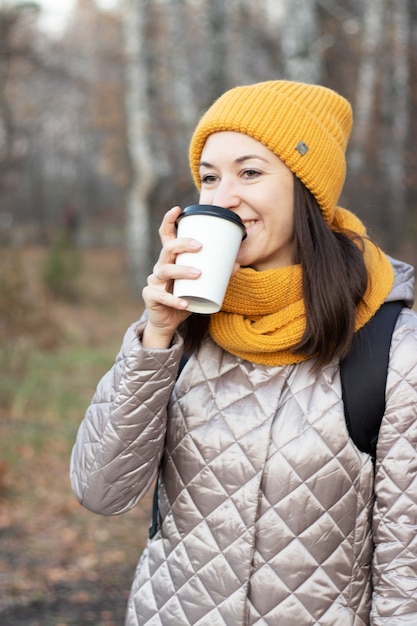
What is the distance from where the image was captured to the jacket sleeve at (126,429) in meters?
1.73

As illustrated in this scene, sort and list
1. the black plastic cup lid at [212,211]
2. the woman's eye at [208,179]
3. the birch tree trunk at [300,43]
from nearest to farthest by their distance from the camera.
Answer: the black plastic cup lid at [212,211] < the woman's eye at [208,179] < the birch tree trunk at [300,43]

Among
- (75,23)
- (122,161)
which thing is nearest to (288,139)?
(122,161)

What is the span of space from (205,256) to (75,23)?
1923 inches

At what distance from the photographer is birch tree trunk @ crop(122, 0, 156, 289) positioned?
40.6 ft

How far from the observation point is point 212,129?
1.85m

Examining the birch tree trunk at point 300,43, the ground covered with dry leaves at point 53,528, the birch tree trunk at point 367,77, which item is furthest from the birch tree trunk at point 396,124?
the ground covered with dry leaves at point 53,528

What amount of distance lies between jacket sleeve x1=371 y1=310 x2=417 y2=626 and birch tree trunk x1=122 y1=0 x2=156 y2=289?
11.7 meters

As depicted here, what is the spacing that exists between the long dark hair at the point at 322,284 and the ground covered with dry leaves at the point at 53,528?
8.26 feet

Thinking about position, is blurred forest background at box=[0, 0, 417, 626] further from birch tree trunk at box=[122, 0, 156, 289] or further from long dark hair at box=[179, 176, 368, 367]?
long dark hair at box=[179, 176, 368, 367]

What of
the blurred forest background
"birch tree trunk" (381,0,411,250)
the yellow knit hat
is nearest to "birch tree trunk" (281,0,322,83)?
the blurred forest background

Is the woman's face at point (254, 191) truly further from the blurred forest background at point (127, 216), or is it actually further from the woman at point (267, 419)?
the blurred forest background at point (127, 216)

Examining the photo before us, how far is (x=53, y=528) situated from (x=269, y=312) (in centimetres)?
354

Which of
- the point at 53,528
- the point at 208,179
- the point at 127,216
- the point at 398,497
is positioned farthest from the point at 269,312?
the point at 127,216

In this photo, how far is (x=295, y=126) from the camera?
Result: 5.98 feet
